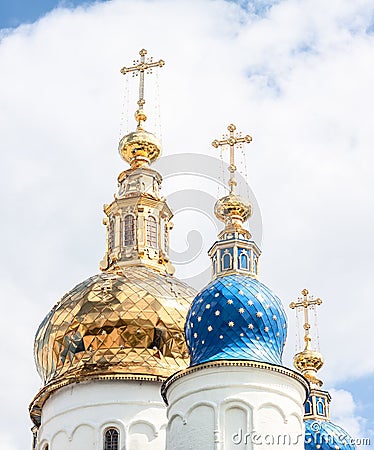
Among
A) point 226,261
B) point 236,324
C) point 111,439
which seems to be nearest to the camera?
point 236,324

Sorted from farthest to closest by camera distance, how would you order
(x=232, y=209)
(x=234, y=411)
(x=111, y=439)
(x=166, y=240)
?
(x=166, y=240) → (x=232, y=209) → (x=111, y=439) → (x=234, y=411)

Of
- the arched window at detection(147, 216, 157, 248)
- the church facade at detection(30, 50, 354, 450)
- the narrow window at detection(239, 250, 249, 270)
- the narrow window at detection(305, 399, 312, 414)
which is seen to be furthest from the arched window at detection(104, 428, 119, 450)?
the arched window at detection(147, 216, 157, 248)

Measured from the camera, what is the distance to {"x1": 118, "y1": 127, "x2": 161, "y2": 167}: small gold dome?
89.1ft

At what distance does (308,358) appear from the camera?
86.1 ft

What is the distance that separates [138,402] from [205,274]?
3.89 metres

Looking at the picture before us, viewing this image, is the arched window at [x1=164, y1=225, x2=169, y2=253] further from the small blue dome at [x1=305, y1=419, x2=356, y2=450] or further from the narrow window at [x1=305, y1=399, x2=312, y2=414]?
the small blue dome at [x1=305, y1=419, x2=356, y2=450]

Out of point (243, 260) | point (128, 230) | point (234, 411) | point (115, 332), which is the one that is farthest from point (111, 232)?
point (234, 411)

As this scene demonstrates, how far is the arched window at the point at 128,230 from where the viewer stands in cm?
2588

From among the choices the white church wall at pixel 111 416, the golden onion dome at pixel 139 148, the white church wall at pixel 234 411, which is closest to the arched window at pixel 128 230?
the golden onion dome at pixel 139 148

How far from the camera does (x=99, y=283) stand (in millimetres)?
23281

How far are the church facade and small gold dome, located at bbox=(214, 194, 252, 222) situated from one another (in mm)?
23

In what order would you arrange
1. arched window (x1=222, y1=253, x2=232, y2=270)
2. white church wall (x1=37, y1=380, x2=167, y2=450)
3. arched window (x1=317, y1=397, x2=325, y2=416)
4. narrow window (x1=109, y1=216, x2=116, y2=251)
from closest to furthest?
arched window (x1=222, y1=253, x2=232, y2=270)
white church wall (x1=37, y1=380, x2=167, y2=450)
arched window (x1=317, y1=397, x2=325, y2=416)
narrow window (x1=109, y1=216, x2=116, y2=251)

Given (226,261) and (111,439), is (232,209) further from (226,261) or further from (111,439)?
(111,439)

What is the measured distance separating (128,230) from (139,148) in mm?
2162
